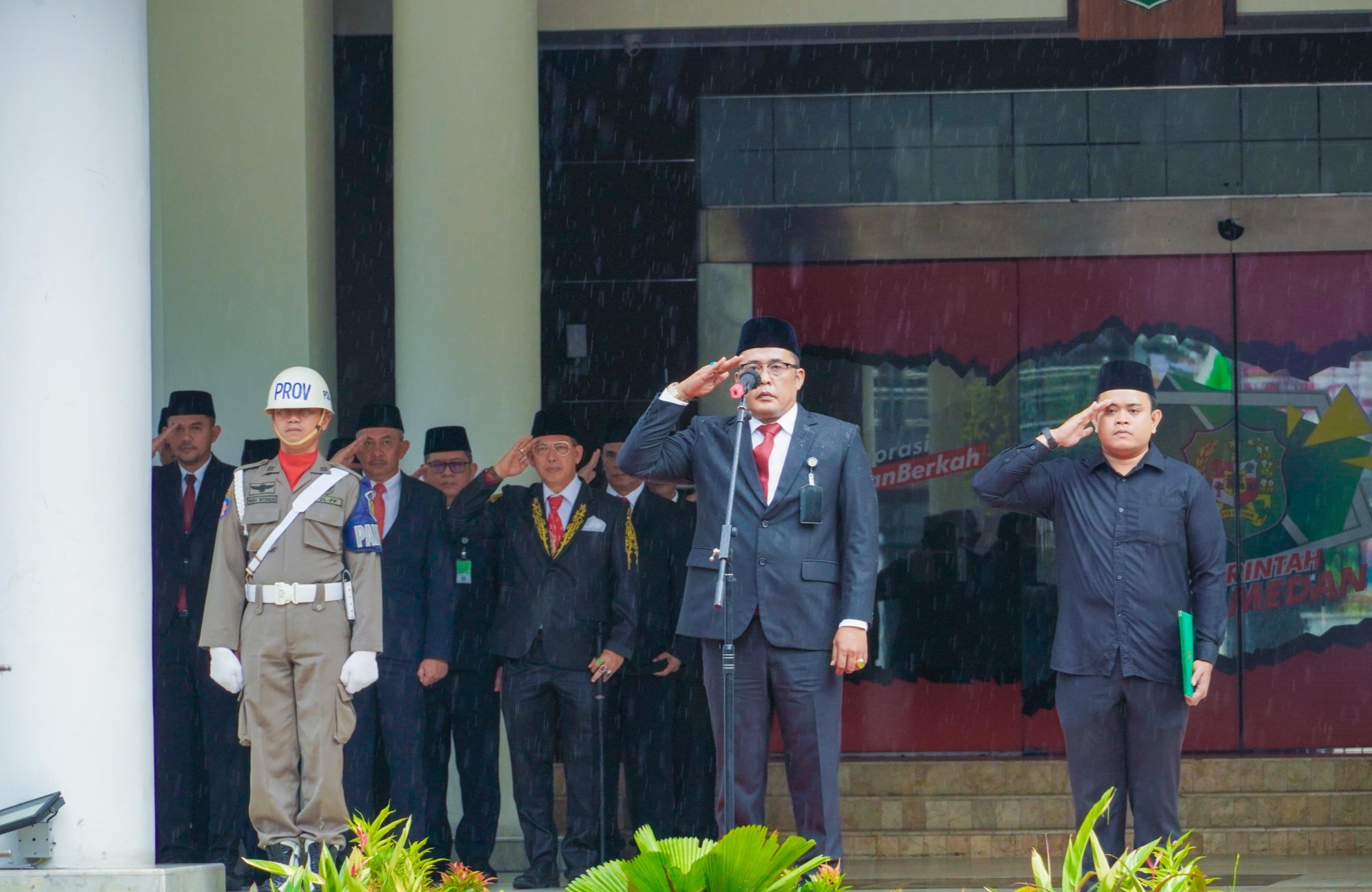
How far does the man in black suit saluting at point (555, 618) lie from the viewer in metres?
7.08

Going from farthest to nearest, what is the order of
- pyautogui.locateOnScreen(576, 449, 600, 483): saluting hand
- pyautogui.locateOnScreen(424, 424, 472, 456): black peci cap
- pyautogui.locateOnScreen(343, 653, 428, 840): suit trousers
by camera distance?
pyautogui.locateOnScreen(576, 449, 600, 483): saluting hand
pyautogui.locateOnScreen(424, 424, 472, 456): black peci cap
pyautogui.locateOnScreen(343, 653, 428, 840): suit trousers

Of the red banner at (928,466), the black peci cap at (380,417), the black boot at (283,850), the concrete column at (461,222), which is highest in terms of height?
the concrete column at (461,222)

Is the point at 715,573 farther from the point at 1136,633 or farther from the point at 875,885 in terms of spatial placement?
the point at 875,885

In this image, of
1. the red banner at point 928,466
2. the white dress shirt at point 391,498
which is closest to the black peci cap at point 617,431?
the white dress shirt at point 391,498

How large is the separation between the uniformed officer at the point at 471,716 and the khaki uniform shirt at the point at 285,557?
115 cm

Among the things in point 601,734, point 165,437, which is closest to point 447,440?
point 165,437

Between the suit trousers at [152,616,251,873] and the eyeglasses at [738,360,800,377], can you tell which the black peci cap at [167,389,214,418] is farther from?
the eyeglasses at [738,360,800,377]

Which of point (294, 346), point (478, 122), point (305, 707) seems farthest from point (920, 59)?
point (305, 707)

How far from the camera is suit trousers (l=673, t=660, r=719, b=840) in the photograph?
7598mm

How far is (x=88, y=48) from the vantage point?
550cm

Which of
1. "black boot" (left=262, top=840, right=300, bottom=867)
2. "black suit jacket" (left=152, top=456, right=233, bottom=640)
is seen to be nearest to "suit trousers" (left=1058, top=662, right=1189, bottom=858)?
"black boot" (left=262, top=840, right=300, bottom=867)

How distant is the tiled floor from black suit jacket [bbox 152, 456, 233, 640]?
2.98m

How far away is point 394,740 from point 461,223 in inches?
99.8

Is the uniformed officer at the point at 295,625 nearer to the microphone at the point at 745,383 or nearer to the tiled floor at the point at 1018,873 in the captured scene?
the microphone at the point at 745,383
